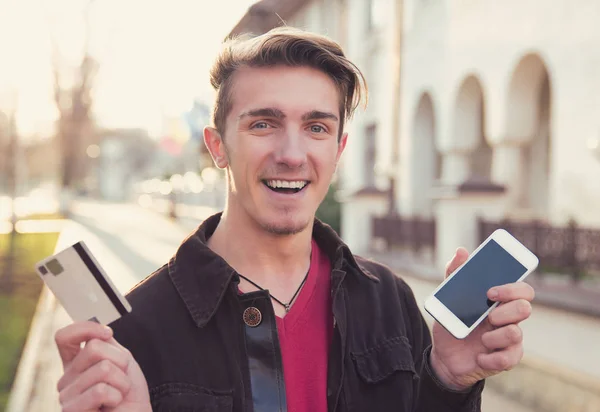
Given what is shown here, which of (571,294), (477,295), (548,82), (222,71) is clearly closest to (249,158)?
(222,71)

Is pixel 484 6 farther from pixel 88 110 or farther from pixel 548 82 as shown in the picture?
pixel 88 110

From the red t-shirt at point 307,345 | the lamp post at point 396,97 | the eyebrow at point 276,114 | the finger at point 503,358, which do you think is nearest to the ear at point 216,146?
the eyebrow at point 276,114

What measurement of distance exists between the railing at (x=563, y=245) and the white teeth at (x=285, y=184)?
9.36 metres

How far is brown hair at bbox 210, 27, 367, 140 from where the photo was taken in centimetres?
232

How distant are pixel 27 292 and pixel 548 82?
41.1 ft

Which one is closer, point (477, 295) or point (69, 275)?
point (69, 275)

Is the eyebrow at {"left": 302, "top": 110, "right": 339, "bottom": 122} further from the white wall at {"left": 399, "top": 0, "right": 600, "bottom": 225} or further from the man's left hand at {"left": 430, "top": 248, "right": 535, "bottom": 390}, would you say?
the white wall at {"left": 399, "top": 0, "right": 600, "bottom": 225}

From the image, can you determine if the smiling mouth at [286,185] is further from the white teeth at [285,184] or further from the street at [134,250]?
the street at [134,250]

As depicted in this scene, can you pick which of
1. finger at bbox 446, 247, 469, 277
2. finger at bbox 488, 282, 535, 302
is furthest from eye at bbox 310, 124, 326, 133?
finger at bbox 488, 282, 535, 302

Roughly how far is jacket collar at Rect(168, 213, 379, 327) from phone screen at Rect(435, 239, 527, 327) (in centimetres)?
38

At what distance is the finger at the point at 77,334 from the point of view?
5.88 feet

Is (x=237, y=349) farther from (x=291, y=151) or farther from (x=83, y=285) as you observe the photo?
(x=291, y=151)

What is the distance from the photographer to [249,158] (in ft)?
7.59

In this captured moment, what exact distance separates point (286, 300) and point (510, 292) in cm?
73
